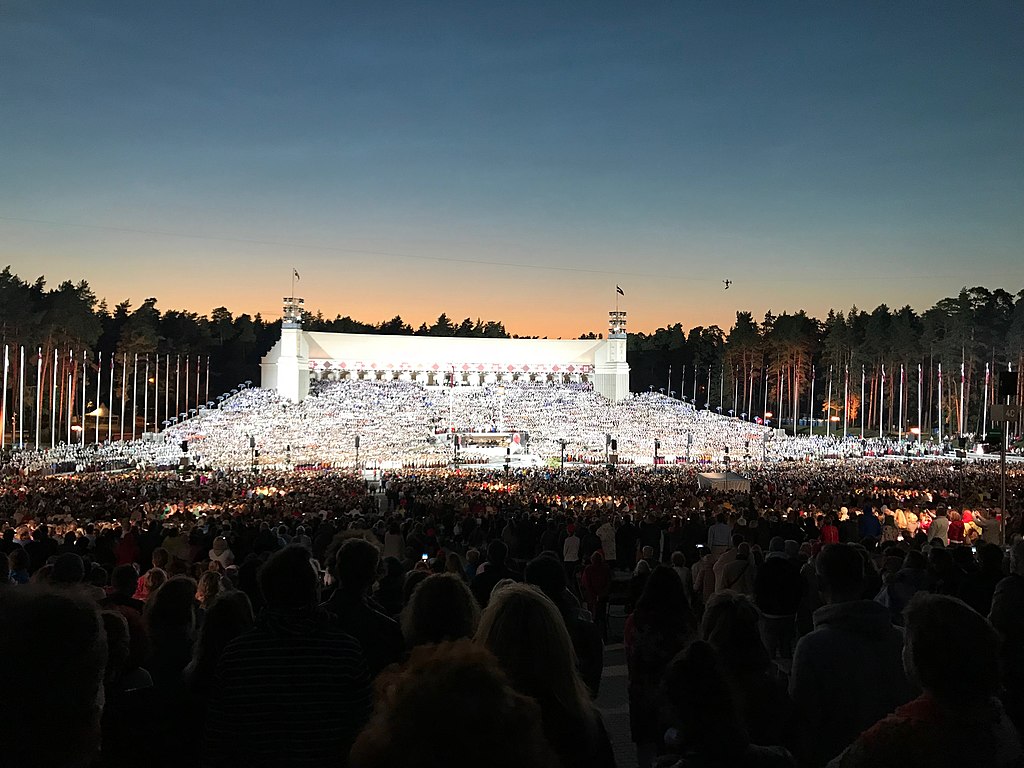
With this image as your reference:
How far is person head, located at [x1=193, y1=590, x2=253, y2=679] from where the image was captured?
12.3ft

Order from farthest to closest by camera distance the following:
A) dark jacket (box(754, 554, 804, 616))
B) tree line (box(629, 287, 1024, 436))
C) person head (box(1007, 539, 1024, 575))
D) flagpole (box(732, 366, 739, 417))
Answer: flagpole (box(732, 366, 739, 417)) → tree line (box(629, 287, 1024, 436)) → dark jacket (box(754, 554, 804, 616)) → person head (box(1007, 539, 1024, 575))

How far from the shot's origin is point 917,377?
85.4m

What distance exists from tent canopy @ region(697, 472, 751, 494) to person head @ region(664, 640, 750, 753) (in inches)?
1042

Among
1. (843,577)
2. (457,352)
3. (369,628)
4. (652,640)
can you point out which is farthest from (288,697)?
(457,352)

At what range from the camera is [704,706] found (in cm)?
264

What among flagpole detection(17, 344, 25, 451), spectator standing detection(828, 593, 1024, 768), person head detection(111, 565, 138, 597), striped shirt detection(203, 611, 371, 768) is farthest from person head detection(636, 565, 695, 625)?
flagpole detection(17, 344, 25, 451)

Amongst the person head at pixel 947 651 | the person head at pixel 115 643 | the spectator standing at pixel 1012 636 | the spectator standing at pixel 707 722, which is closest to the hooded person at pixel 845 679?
the spectator standing at pixel 1012 636

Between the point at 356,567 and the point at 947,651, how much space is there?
2.64 meters

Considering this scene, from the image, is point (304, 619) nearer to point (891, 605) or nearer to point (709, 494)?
point (891, 605)

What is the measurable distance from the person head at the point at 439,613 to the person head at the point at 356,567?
0.66 m

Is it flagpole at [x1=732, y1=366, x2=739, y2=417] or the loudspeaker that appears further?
flagpole at [x1=732, y1=366, x2=739, y2=417]

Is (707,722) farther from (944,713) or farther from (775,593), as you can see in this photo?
(775,593)

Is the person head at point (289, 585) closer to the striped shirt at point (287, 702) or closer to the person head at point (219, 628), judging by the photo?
the striped shirt at point (287, 702)

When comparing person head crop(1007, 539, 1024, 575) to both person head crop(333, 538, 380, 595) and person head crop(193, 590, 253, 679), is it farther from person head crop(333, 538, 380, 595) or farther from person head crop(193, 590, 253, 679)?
person head crop(193, 590, 253, 679)
